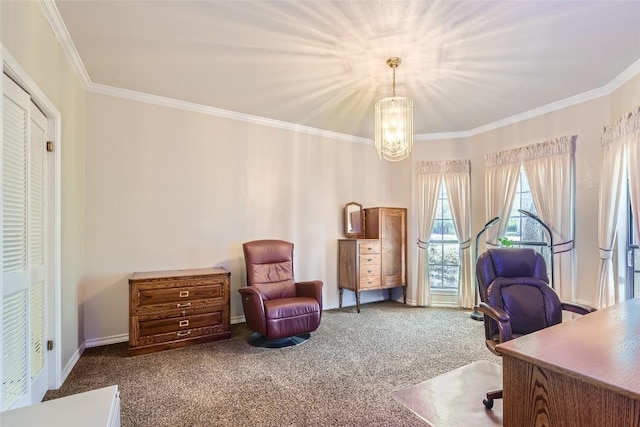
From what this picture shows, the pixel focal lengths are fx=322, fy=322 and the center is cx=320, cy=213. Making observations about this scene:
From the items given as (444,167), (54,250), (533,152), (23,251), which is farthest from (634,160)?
(54,250)

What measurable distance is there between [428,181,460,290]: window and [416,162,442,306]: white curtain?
3.8 inches

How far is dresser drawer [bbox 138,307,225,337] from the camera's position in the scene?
310 centimetres

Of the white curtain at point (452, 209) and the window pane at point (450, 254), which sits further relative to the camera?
the window pane at point (450, 254)

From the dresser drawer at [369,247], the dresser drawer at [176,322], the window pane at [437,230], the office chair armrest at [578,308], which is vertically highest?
the window pane at [437,230]

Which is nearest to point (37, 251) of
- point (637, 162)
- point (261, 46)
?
point (261, 46)

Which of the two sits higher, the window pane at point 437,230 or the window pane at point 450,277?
the window pane at point 437,230

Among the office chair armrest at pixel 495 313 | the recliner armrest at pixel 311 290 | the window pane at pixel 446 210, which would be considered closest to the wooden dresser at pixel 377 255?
the window pane at pixel 446 210

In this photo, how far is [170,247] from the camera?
3715 millimetres

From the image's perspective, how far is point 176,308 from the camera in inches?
128

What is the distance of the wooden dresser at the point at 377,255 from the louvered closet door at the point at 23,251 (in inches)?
135

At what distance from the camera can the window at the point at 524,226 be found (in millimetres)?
4102

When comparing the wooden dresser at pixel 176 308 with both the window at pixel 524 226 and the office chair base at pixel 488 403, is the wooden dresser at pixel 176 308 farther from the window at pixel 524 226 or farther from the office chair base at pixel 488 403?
the window at pixel 524 226

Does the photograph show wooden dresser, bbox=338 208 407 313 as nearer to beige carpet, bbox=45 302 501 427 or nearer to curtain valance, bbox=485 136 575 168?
beige carpet, bbox=45 302 501 427

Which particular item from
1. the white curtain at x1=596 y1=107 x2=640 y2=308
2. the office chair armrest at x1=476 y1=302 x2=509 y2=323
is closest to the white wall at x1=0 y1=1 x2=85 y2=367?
the office chair armrest at x1=476 y1=302 x2=509 y2=323
